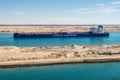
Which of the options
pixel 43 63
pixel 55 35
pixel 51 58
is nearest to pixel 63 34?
pixel 55 35

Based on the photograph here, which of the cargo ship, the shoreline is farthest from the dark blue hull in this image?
the shoreline

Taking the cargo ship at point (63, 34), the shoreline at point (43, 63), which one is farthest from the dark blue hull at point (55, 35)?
the shoreline at point (43, 63)

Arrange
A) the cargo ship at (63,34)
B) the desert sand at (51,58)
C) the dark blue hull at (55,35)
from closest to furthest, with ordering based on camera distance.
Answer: the desert sand at (51,58)
the dark blue hull at (55,35)
the cargo ship at (63,34)

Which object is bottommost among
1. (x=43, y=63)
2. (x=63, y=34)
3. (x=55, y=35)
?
(x=55, y=35)

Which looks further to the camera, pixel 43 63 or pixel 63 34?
pixel 63 34

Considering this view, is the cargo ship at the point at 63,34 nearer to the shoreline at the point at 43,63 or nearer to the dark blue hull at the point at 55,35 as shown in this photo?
the dark blue hull at the point at 55,35

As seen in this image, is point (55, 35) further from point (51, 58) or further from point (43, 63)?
point (43, 63)

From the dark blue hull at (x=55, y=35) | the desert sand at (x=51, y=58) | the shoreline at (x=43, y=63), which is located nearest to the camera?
the shoreline at (x=43, y=63)

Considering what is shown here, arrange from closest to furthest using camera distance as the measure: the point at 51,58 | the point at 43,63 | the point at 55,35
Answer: the point at 43,63
the point at 51,58
the point at 55,35

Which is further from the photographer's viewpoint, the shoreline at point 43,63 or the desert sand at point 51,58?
the desert sand at point 51,58

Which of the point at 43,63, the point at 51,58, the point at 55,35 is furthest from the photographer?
the point at 55,35

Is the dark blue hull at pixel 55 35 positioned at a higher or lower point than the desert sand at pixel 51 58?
lower
